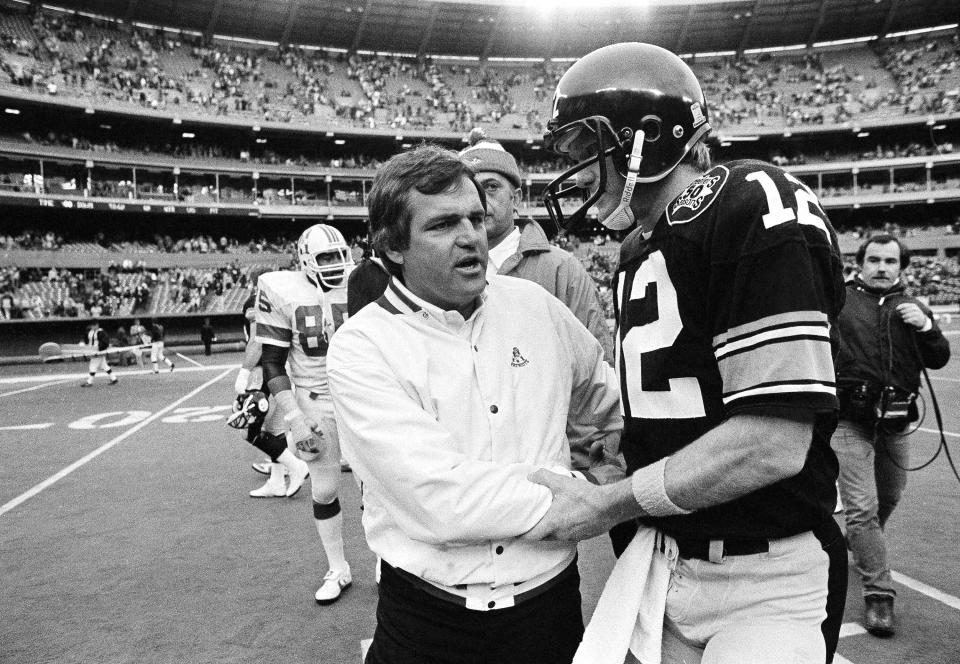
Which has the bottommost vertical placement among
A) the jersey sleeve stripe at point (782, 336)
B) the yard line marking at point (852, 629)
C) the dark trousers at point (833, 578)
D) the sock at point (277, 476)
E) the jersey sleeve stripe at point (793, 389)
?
the sock at point (277, 476)

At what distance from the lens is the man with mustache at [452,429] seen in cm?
156

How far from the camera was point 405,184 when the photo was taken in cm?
185

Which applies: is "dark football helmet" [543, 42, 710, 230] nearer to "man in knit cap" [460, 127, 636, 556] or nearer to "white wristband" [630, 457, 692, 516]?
"white wristband" [630, 457, 692, 516]

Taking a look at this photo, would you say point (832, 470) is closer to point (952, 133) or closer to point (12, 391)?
point (12, 391)

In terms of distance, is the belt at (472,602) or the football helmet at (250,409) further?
the football helmet at (250,409)

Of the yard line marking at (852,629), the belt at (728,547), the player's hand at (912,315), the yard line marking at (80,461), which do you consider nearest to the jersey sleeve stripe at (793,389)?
the belt at (728,547)

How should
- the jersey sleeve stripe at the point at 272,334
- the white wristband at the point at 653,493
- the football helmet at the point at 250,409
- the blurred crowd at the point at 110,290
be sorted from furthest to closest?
the blurred crowd at the point at 110,290
the football helmet at the point at 250,409
the jersey sleeve stripe at the point at 272,334
the white wristband at the point at 653,493

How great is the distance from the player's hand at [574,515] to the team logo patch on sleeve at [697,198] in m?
0.71

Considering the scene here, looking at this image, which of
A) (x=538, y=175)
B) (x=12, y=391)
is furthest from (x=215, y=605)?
(x=538, y=175)

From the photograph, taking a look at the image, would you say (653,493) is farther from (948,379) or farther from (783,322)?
(948,379)

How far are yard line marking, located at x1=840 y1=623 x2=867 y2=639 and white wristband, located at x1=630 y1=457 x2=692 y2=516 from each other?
2.94 metres

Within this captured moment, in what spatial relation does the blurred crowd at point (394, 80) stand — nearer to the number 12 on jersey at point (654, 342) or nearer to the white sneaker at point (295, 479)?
the white sneaker at point (295, 479)

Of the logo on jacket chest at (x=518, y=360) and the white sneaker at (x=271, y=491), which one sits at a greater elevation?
the logo on jacket chest at (x=518, y=360)

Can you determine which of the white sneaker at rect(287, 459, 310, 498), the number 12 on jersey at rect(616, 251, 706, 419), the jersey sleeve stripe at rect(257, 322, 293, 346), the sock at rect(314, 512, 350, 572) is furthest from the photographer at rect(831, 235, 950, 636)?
the white sneaker at rect(287, 459, 310, 498)
